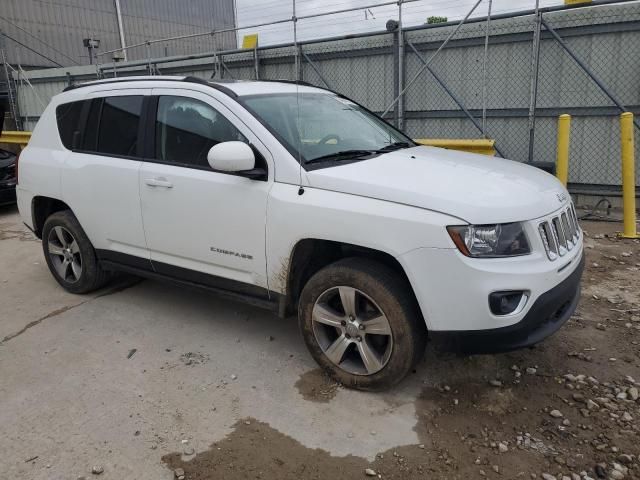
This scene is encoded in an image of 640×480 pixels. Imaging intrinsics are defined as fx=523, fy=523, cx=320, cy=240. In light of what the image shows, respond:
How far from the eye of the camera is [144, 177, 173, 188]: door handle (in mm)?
3701

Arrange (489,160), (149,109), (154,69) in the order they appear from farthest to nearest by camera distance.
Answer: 1. (154,69)
2. (149,109)
3. (489,160)

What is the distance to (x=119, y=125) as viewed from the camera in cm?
416

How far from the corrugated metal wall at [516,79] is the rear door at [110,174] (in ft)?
18.4

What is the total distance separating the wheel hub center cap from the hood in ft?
2.54

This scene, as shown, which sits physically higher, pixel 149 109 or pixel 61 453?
pixel 149 109

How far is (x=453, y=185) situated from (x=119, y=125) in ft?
8.97

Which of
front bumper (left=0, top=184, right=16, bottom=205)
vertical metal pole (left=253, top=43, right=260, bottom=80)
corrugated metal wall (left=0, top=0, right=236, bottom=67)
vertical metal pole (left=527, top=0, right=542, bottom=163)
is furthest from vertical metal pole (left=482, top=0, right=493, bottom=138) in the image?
corrugated metal wall (left=0, top=0, right=236, bottom=67)

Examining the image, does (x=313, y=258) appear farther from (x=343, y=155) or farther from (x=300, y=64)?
(x=300, y=64)

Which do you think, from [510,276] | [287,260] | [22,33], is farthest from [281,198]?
[22,33]

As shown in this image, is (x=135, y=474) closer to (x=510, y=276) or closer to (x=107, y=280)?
(x=510, y=276)

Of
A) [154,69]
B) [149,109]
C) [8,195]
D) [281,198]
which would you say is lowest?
[8,195]

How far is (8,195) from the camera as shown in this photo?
28.7 ft

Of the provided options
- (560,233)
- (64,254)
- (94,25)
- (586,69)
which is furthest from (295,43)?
(94,25)

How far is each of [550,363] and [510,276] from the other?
1117mm
